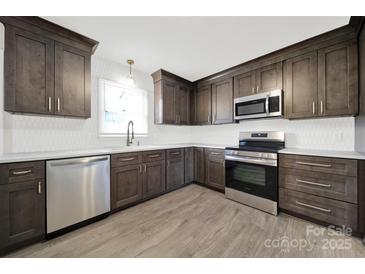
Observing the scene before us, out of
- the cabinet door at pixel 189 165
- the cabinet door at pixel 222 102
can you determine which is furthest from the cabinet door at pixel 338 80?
the cabinet door at pixel 189 165

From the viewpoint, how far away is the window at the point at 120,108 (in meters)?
2.75

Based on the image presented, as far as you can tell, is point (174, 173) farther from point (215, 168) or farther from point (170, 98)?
point (170, 98)

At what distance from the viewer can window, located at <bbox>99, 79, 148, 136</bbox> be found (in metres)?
2.75

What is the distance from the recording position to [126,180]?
7.88 feet

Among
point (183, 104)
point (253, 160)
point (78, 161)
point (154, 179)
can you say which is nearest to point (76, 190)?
point (78, 161)

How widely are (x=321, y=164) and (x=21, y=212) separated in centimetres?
342

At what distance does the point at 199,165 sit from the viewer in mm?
3549

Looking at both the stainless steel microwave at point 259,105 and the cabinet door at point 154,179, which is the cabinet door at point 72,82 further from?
the stainless steel microwave at point 259,105

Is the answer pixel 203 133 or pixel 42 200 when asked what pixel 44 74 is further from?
pixel 203 133

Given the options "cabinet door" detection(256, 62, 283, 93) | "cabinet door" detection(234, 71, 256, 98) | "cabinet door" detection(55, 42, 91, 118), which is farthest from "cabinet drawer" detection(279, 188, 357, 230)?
"cabinet door" detection(55, 42, 91, 118)

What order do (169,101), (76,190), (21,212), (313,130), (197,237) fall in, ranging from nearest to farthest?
(21,212), (197,237), (76,190), (313,130), (169,101)

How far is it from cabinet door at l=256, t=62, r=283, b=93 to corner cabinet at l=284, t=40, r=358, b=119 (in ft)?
0.32
